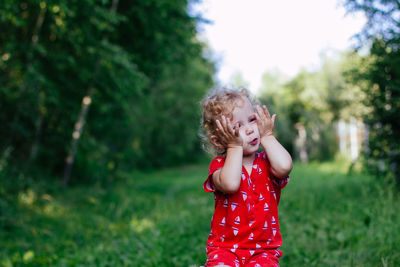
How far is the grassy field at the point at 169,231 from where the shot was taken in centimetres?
373

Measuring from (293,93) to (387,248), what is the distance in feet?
97.5

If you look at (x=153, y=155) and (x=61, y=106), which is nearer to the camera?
(x=61, y=106)

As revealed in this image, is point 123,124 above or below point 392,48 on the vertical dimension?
below

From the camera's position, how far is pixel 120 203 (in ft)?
26.9

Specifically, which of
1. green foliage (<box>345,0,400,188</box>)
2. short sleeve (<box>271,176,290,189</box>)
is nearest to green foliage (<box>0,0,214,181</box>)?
green foliage (<box>345,0,400,188</box>)

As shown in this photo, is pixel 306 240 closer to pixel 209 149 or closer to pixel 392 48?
pixel 209 149

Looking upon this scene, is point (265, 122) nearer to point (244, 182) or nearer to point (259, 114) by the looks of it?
point (259, 114)

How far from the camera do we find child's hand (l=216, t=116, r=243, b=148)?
2.21m

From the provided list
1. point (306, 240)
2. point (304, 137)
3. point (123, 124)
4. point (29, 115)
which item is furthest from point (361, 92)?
point (304, 137)

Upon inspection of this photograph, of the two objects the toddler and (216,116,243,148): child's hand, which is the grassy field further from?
(216,116,243,148): child's hand

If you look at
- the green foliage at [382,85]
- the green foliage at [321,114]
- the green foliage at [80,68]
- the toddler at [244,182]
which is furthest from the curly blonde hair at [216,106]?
A: the green foliage at [321,114]

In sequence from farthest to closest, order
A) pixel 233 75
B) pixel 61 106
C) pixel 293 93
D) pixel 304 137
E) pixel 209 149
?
pixel 233 75
pixel 293 93
pixel 304 137
pixel 61 106
pixel 209 149

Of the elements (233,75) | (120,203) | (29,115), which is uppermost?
(233,75)

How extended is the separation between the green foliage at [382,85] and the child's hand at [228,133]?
4.13 m
